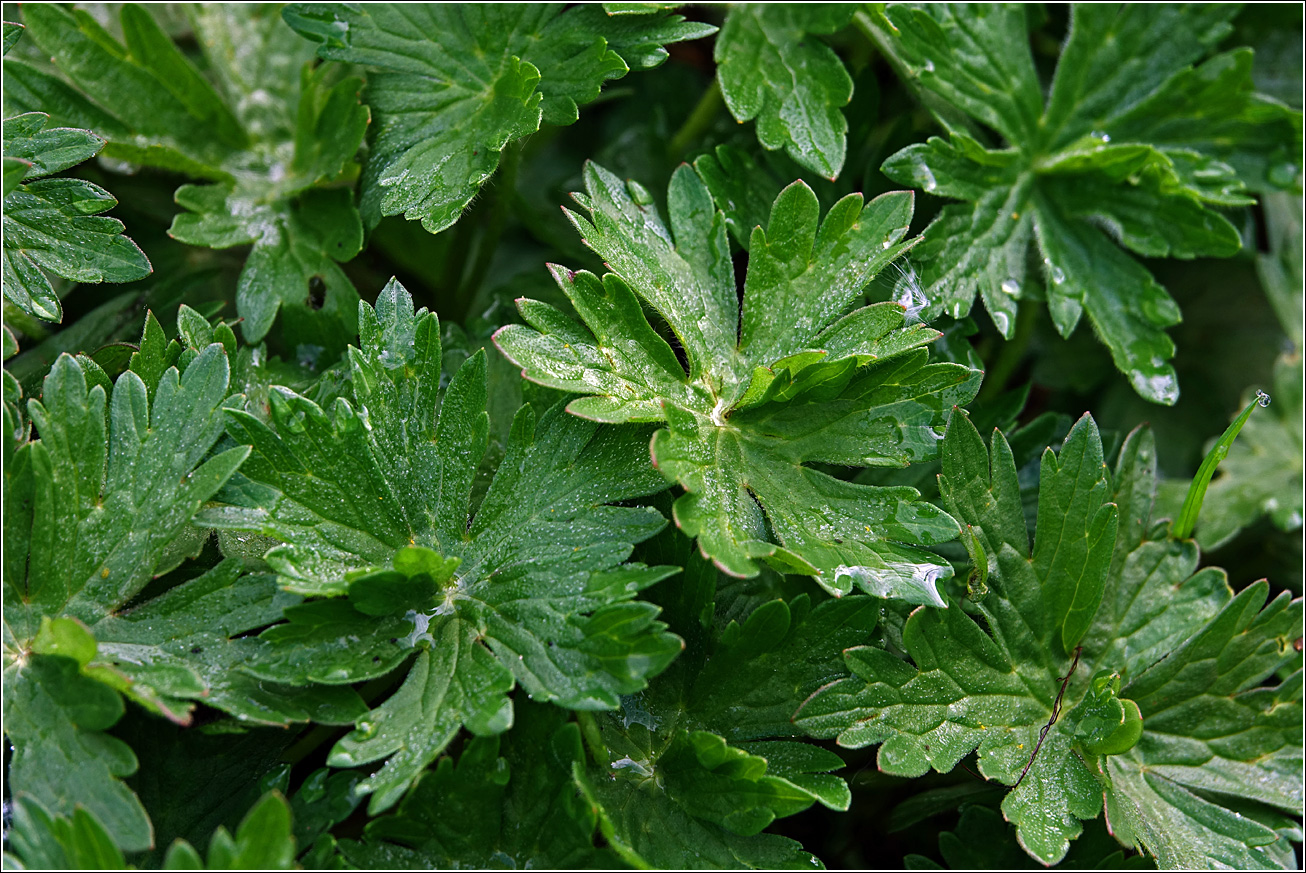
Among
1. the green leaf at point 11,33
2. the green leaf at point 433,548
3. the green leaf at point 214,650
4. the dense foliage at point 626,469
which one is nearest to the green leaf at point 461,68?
the dense foliage at point 626,469

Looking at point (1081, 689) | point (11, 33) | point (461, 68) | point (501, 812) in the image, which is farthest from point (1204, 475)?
point (11, 33)

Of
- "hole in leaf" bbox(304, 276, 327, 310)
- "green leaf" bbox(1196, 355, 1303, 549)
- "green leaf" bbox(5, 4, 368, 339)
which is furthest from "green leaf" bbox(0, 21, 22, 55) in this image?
"green leaf" bbox(1196, 355, 1303, 549)

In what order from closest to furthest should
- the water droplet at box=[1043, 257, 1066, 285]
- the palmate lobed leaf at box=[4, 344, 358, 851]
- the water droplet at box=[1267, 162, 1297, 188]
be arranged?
the palmate lobed leaf at box=[4, 344, 358, 851], the water droplet at box=[1043, 257, 1066, 285], the water droplet at box=[1267, 162, 1297, 188]

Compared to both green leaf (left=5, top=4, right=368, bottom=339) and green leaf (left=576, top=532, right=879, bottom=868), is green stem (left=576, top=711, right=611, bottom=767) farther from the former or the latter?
green leaf (left=5, top=4, right=368, bottom=339)

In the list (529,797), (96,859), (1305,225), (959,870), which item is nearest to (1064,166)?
(1305,225)

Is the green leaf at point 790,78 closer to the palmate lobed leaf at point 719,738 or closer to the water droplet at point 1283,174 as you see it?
the palmate lobed leaf at point 719,738

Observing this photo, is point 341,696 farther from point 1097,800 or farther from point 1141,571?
point 1141,571
